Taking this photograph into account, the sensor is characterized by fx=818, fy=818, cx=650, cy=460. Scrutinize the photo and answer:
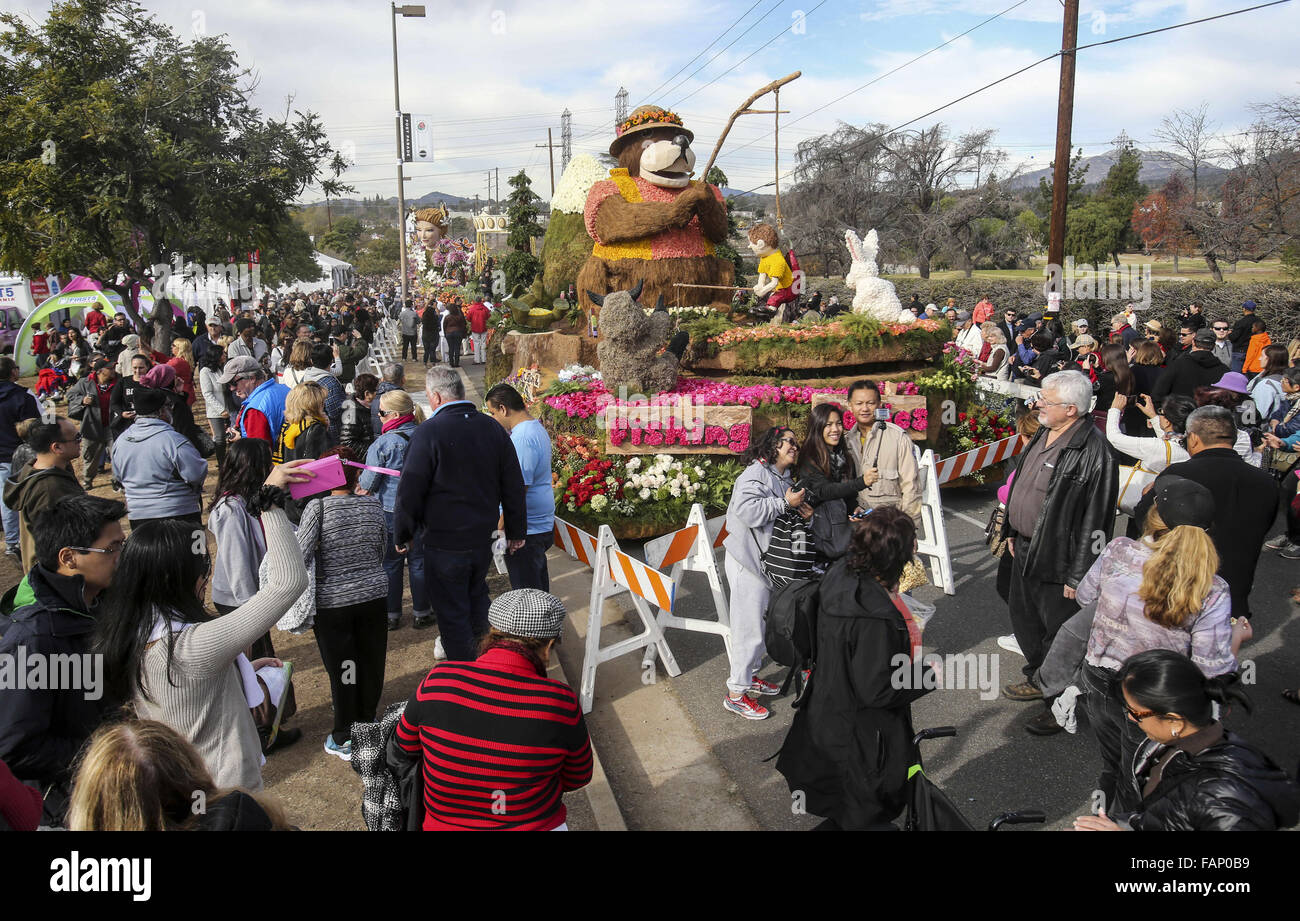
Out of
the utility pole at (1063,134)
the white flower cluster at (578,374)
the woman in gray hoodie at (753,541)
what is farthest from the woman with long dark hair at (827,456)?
the utility pole at (1063,134)

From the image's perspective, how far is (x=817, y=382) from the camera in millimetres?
9203

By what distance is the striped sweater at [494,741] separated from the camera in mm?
2451

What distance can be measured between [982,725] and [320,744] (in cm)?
390

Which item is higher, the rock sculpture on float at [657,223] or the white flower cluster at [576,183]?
the white flower cluster at [576,183]

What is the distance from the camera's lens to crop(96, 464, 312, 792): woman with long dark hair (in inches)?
108

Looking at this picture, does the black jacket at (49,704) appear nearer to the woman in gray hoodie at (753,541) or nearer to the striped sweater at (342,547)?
the striped sweater at (342,547)

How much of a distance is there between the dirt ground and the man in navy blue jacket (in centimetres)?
82

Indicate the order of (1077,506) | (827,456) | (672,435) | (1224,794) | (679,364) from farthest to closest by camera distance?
(679,364), (672,435), (827,456), (1077,506), (1224,794)

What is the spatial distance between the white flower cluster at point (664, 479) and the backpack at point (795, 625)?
3937 millimetres

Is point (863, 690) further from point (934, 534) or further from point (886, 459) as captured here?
point (934, 534)

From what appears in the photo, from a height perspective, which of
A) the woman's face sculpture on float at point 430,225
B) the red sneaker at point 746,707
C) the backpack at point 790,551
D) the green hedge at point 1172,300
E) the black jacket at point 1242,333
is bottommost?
the red sneaker at point 746,707

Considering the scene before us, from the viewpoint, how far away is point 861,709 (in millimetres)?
3135

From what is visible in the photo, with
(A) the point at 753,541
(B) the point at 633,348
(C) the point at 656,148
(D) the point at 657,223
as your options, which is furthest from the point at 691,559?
(C) the point at 656,148
